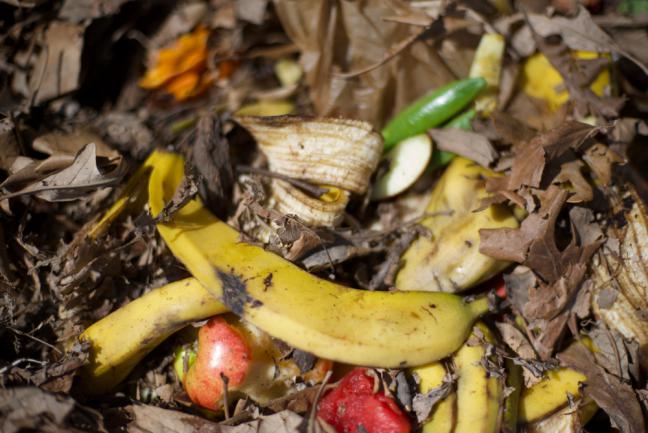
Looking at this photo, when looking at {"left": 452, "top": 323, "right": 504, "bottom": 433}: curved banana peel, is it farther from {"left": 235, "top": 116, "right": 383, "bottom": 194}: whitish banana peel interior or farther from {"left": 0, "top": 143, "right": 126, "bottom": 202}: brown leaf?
{"left": 0, "top": 143, "right": 126, "bottom": 202}: brown leaf

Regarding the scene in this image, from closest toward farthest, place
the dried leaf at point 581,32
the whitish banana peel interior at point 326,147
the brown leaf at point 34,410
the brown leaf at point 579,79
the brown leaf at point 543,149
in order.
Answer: the brown leaf at point 34,410 → the brown leaf at point 543,149 → the whitish banana peel interior at point 326,147 → the brown leaf at point 579,79 → the dried leaf at point 581,32

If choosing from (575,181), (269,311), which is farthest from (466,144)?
(269,311)

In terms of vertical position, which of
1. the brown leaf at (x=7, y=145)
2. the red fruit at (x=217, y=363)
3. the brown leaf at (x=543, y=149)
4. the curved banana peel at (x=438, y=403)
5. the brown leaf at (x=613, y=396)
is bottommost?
the brown leaf at (x=613, y=396)

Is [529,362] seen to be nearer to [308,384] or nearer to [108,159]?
[308,384]

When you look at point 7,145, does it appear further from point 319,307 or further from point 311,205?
point 319,307

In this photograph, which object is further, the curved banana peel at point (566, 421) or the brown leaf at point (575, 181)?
the brown leaf at point (575, 181)

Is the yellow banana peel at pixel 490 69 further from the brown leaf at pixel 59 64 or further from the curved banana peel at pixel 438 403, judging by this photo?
the brown leaf at pixel 59 64

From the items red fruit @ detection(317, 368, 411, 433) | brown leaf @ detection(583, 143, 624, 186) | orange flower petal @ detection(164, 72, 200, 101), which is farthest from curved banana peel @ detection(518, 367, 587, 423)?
orange flower petal @ detection(164, 72, 200, 101)

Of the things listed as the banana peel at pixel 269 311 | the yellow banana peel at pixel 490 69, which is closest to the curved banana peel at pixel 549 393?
the banana peel at pixel 269 311
